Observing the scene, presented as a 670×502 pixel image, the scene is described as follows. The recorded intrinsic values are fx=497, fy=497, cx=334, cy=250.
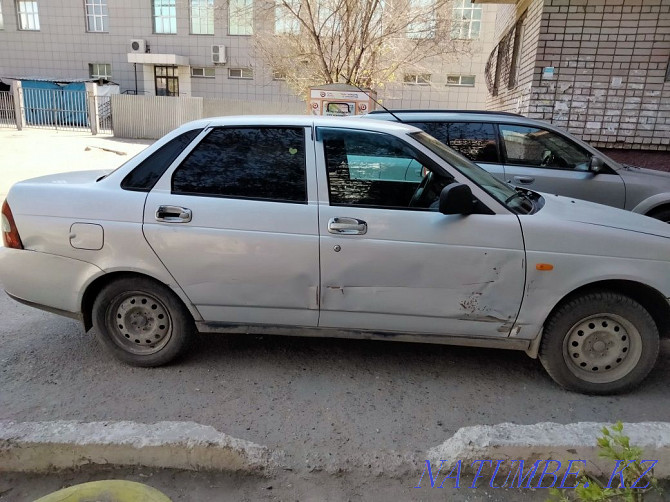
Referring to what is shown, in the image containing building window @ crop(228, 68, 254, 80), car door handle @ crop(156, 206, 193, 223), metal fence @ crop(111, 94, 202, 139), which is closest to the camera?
car door handle @ crop(156, 206, 193, 223)

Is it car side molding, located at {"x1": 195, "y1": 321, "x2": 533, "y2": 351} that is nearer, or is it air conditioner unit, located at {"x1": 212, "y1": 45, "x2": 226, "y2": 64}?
car side molding, located at {"x1": 195, "y1": 321, "x2": 533, "y2": 351}

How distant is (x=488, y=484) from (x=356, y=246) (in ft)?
4.83

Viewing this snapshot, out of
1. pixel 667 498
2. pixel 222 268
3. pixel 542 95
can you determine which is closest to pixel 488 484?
pixel 667 498

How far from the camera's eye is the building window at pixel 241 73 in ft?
90.1

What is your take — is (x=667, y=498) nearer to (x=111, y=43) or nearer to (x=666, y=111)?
(x=666, y=111)

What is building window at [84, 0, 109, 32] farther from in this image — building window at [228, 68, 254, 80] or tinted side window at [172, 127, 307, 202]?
tinted side window at [172, 127, 307, 202]

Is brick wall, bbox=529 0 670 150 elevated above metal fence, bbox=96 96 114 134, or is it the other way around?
brick wall, bbox=529 0 670 150

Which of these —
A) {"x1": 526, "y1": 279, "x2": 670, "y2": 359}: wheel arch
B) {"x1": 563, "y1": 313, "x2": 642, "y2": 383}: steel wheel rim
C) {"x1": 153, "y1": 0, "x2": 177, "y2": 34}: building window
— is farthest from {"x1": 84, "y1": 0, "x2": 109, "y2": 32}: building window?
{"x1": 563, "y1": 313, "x2": 642, "y2": 383}: steel wheel rim

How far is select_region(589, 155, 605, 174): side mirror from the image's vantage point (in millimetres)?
5168

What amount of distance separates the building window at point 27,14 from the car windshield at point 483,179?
34.2 metres

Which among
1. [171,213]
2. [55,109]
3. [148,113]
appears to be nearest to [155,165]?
[171,213]

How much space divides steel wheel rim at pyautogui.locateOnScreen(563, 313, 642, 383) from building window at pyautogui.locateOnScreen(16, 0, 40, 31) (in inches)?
1395

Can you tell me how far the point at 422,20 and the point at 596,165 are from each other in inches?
516

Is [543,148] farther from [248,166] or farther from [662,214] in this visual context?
[248,166]
